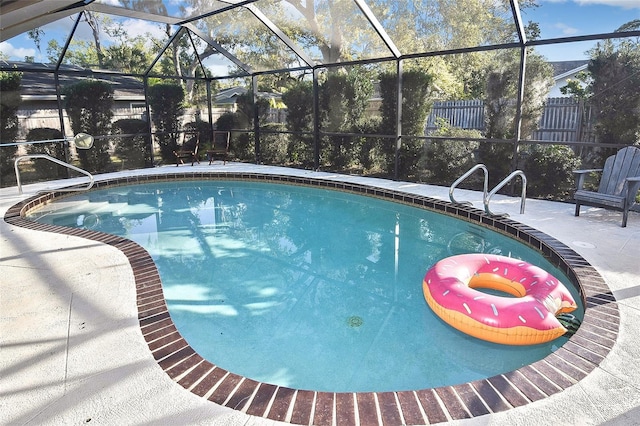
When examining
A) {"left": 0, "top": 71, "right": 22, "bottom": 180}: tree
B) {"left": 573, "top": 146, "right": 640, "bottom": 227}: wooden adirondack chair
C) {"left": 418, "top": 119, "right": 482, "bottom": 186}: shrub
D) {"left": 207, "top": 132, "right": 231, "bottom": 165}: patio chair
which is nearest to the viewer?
{"left": 573, "top": 146, "right": 640, "bottom": 227}: wooden adirondack chair

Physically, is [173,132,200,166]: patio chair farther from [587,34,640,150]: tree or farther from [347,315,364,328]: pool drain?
[587,34,640,150]: tree

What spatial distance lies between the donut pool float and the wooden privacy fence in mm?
4864

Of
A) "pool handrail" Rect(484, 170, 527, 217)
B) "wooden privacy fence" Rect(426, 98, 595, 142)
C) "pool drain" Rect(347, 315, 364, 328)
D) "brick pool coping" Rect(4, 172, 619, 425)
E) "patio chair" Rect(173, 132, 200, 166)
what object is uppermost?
"wooden privacy fence" Rect(426, 98, 595, 142)

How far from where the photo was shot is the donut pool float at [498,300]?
280 cm

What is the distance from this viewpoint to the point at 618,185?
202 inches

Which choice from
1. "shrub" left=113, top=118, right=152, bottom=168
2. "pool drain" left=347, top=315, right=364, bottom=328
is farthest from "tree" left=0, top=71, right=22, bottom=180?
"pool drain" left=347, top=315, right=364, bottom=328

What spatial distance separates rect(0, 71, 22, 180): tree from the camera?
853 centimetres

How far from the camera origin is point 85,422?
74.1 inches

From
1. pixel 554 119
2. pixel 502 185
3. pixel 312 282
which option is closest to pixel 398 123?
pixel 554 119

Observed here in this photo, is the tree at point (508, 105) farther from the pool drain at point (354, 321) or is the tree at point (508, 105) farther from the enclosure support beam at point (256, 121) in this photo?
the enclosure support beam at point (256, 121)

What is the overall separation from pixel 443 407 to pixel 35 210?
7.35m

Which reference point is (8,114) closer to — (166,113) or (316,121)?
(166,113)

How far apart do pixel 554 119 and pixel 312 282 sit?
6.63m

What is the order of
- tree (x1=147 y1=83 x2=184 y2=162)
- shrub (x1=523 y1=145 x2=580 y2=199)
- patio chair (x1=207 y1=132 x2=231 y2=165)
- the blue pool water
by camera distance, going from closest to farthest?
the blue pool water → shrub (x1=523 y1=145 x2=580 y2=199) → tree (x1=147 y1=83 x2=184 y2=162) → patio chair (x1=207 y1=132 x2=231 y2=165)
